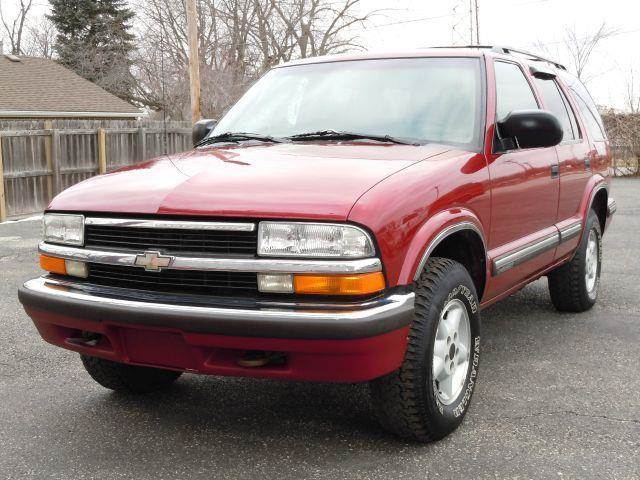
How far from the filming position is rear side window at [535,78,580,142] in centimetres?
504

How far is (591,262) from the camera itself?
19.1 ft

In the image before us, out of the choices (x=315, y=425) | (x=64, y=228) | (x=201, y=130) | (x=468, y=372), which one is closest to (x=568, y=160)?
(x=468, y=372)

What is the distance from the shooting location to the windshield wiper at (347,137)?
12.4 ft

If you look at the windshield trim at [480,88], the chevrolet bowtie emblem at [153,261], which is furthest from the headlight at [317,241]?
the windshield trim at [480,88]

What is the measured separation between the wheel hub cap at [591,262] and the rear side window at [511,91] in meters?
1.47

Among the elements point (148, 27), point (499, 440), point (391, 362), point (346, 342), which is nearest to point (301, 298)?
point (346, 342)

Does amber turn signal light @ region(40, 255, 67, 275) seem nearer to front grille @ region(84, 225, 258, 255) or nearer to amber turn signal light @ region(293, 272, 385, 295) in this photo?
front grille @ region(84, 225, 258, 255)

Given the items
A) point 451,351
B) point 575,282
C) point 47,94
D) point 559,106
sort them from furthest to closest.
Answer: point 47,94 < point 575,282 < point 559,106 < point 451,351

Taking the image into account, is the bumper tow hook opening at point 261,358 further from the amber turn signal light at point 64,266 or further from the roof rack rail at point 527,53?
the roof rack rail at point 527,53

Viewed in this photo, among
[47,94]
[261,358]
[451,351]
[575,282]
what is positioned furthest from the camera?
[47,94]

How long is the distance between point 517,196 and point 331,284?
1.76 m

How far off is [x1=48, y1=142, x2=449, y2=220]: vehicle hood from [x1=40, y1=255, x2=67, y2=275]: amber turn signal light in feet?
0.77

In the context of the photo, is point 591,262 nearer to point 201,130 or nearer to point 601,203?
point 601,203

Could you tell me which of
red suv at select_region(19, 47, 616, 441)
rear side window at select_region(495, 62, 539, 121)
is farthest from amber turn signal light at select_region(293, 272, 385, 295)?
rear side window at select_region(495, 62, 539, 121)
